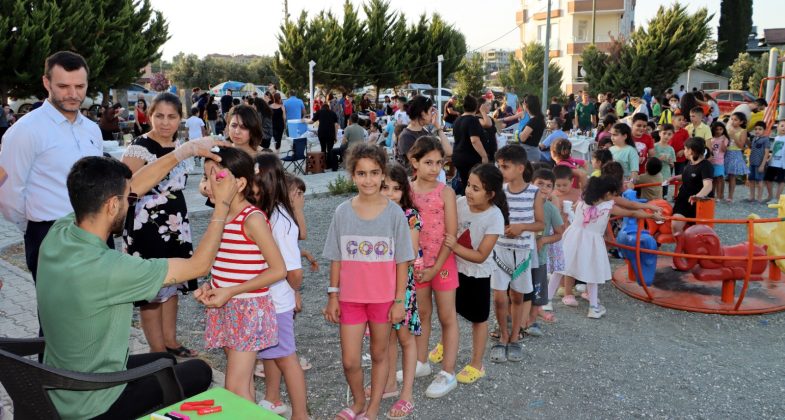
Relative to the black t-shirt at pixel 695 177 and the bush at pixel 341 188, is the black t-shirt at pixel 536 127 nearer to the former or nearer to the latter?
the black t-shirt at pixel 695 177

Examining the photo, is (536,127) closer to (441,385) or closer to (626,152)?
(626,152)

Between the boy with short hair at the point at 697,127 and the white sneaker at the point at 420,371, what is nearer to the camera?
the white sneaker at the point at 420,371

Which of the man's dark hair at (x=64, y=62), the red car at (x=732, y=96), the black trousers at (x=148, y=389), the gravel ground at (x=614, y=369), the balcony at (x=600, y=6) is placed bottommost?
the gravel ground at (x=614, y=369)

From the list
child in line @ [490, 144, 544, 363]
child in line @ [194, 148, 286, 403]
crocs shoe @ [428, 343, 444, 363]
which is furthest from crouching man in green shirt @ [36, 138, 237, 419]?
child in line @ [490, 144, 544, 363]

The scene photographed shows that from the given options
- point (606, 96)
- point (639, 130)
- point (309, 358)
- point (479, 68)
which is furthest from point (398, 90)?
point (309, 358)

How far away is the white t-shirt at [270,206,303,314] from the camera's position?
339 centimetres

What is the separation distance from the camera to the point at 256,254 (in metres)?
3.15

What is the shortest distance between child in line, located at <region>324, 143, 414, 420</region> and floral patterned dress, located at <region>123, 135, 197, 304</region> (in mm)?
1217

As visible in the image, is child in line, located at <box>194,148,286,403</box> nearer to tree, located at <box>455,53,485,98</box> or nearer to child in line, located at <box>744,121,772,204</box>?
child in line, located at <box>744,121,772,204</box>

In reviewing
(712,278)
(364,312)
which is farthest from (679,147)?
(364,312)

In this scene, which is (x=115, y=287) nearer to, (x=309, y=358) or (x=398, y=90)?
(x=309, y=358)

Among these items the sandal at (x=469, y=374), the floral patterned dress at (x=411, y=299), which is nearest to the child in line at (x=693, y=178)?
the sandal at (x=469, y=374)

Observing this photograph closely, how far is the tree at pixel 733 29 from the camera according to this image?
4969cm

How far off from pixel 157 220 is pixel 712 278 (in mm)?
4729
